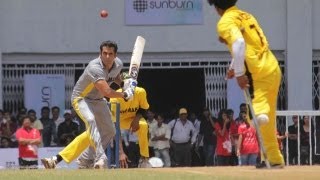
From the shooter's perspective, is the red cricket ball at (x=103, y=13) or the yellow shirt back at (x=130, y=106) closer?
the yellow shirt back at (x=130, y=106)

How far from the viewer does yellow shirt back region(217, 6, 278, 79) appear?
37.3 ft

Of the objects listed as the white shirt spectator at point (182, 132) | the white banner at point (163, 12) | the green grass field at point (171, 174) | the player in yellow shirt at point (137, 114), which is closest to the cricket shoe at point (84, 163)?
the player in yellow shirt at point (137, 114)

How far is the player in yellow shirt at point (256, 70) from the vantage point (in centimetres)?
1134

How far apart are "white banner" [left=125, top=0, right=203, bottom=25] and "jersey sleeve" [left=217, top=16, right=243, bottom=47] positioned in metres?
15.3

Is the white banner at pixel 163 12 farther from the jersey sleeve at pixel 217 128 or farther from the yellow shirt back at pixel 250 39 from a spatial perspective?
the yellow shirt back at pixel 250 39

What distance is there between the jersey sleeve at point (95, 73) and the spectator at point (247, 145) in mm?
7913

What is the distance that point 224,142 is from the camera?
24.0 metres

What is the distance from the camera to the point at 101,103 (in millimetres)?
14164

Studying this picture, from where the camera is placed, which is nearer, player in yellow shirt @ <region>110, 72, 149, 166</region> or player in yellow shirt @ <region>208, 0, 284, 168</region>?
player in yellow shirt @ <region>208, 0, 284, 168</region>

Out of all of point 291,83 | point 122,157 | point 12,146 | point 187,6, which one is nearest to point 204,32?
point 187,6

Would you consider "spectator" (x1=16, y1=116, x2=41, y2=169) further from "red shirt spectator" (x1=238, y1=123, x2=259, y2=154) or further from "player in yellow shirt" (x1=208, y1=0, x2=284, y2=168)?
→ "player in yellow shirt" (x1=208, y1=0, x2=284, y2=168)

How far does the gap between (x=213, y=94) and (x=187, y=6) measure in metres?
2.33

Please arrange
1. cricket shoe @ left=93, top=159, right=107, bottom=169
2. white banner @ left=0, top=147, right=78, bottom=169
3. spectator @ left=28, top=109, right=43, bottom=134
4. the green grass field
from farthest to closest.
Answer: spectator @ left=28, top=109, right=43, bottom=134
white banner @ left=0, top=147, right=78, bottom=169
cricket shoe @ left=93, top=159, right=107, bottom=169
the green grass field

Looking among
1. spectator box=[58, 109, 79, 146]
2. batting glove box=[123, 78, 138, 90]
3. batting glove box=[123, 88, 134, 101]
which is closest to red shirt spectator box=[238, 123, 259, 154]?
spectator box=[58, 109, 79, 146]
